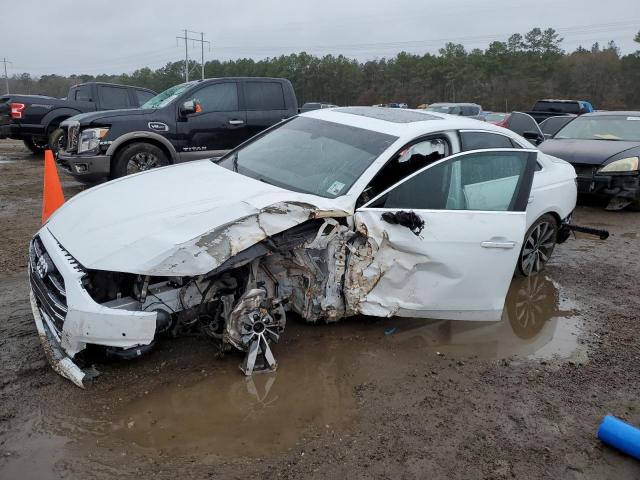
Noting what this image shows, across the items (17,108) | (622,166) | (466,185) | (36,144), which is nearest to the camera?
(466,185)

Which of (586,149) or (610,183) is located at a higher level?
(586,149)

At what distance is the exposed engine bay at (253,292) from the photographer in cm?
328

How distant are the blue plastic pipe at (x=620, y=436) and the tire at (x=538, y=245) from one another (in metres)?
2.61

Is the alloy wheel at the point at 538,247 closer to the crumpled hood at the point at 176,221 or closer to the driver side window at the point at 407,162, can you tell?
the driver side window at the point at 407,162

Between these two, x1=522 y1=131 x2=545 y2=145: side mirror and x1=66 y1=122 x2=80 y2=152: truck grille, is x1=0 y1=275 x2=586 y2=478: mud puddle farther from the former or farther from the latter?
x1=66 y1=122 x2=80 y2=152: truck grille

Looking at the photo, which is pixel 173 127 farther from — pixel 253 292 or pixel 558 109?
pixel 558 109

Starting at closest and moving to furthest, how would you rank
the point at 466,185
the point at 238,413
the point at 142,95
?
the point at 238,413, the point at 466,185, the point at 142,95

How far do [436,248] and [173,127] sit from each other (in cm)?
Result: 588

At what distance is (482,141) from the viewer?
4.52 metres

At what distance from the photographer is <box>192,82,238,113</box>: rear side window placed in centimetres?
873

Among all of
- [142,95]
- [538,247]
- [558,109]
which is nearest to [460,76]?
[558,109]

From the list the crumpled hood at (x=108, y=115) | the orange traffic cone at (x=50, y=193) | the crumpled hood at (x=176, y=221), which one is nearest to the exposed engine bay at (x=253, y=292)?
the crumpled hood at (x=176, y=221)

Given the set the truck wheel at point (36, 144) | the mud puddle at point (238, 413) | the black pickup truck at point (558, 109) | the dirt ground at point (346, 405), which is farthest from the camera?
the black pickup truck at point (558, 109)

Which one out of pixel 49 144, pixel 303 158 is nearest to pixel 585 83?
pixel 49 144
